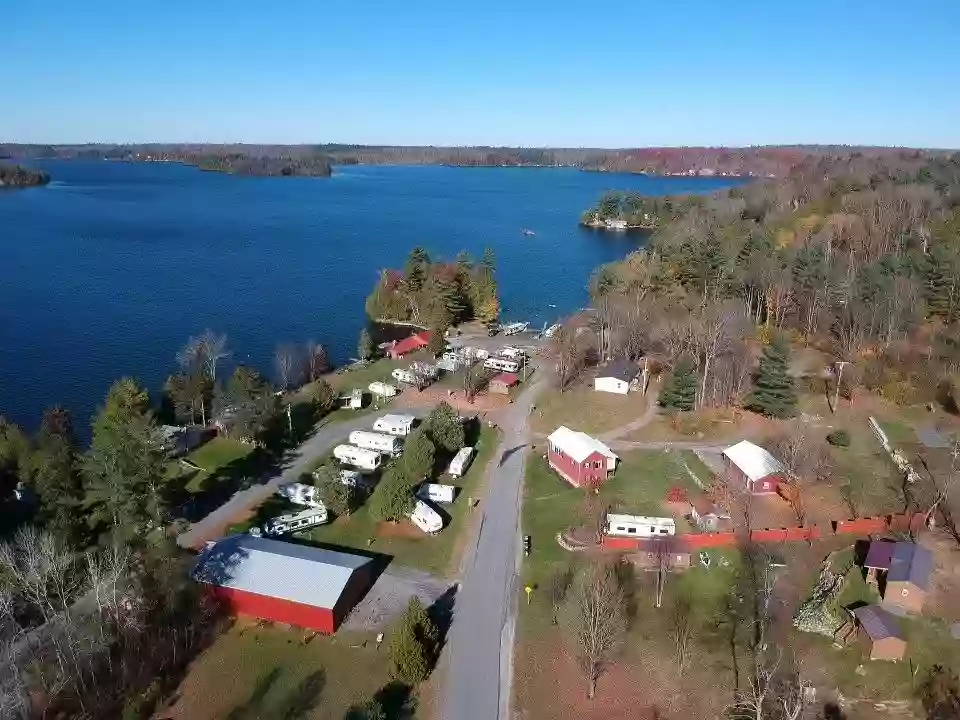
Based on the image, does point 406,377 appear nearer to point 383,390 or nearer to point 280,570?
point 383,390

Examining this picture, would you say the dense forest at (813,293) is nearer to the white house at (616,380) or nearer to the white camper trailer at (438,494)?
the white house at (616,380)

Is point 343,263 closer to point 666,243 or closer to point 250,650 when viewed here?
point 666,243

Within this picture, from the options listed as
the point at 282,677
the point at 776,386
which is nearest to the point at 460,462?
the point at 282,677

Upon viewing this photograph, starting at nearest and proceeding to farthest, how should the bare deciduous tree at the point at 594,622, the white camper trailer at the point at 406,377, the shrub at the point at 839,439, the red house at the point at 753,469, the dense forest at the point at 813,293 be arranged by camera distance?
the bare deciduous tree at the point at 594,622, the red house at the point at 753,469, the shrub at the point at 839,439, the dense forest at the point at 813,293, the white camper trailer at the point at 406,377

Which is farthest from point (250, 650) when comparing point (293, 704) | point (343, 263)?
point (343, 263)

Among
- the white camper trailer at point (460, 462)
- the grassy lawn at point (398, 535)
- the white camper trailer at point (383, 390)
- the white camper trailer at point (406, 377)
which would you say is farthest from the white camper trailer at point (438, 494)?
the white camper trailer at point (406, 377)
